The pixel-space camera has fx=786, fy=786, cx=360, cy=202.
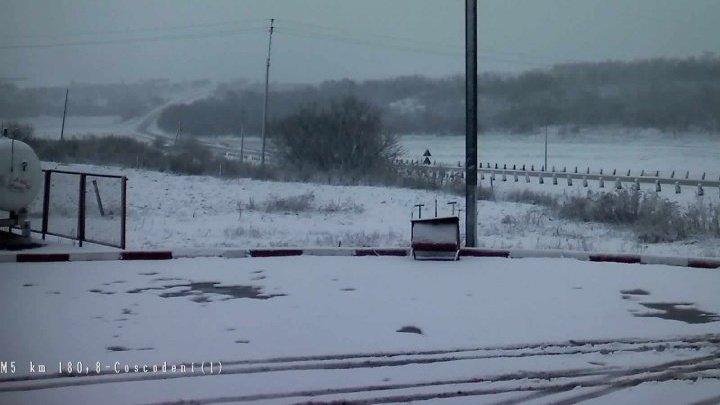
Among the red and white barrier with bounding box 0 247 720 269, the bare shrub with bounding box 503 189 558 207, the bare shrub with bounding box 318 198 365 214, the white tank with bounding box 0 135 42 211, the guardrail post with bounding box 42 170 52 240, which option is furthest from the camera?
the bare shrub with bounding box 503 189 558 207

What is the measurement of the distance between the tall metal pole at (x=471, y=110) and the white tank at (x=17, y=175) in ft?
25.8

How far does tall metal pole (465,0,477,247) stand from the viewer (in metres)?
13.7

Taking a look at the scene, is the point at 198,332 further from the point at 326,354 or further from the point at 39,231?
the point at 39,231

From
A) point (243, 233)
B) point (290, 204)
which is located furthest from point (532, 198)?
point (243, 233)

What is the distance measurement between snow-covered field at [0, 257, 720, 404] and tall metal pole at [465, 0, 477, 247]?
2091 millimetres

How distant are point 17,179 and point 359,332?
353 inches

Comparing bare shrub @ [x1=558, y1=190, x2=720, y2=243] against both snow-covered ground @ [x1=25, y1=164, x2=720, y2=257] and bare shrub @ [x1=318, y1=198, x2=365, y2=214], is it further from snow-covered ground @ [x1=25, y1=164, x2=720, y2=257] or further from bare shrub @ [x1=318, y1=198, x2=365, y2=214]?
bare shrub @ [x1=318, y1=198, x2=365, y2=214]

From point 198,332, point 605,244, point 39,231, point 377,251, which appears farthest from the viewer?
point 605,244

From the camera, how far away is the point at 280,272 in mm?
11328

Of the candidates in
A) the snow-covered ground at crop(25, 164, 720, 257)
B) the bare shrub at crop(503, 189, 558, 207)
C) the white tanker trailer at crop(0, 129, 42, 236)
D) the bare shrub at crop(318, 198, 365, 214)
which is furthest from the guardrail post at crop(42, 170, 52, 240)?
the bare shrub at crop(503, 189, 558, 207)

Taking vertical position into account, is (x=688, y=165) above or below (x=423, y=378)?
above

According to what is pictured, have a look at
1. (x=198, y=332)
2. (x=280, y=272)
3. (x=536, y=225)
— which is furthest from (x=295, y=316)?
→ (x=536, y=225)

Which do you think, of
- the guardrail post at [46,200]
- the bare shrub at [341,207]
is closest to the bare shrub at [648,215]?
the bare shrub at [341,207]

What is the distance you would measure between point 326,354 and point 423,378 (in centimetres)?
104
